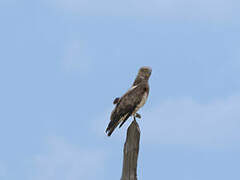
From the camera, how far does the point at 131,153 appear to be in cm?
694

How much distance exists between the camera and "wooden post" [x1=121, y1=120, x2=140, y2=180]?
6.76 metres

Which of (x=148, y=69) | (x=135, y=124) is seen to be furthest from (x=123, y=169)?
(x=148, y=69)

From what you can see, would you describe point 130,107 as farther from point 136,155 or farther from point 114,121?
point 136,155

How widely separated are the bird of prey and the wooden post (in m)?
1.43

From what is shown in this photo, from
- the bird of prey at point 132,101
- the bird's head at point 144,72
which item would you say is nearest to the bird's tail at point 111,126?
the bird of prey at point 132,101

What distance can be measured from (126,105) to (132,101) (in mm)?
284

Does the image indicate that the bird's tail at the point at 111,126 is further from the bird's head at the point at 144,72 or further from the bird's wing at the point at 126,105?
the bird's head at the point at 144,72

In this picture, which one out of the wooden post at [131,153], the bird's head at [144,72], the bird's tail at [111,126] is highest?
the bird's head at [144,72]

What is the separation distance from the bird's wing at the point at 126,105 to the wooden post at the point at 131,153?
1.43 metres

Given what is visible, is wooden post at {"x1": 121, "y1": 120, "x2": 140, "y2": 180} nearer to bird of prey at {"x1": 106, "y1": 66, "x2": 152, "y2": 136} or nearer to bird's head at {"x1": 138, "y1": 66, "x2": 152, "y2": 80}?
bird of prey at {"x1": 106, "y1": 66, "x2": 152, "y2": 136}

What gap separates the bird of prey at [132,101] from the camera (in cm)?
895

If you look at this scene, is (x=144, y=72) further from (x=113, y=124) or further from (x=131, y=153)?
(x=131, y=153)

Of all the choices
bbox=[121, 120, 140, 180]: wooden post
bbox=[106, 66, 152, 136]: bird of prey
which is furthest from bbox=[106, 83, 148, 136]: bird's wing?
bbox=[121, 120, 140, 180]: wooden post

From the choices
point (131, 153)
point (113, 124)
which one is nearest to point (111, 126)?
point (113, 124)
